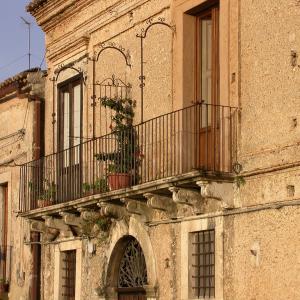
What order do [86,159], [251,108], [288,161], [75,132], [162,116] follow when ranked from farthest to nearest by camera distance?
[75,132]
[86,159]
[162,116]
[251,108]
[288,161]

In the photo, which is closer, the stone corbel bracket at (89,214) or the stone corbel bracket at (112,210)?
→ the stone corbel bracket at (112,210)

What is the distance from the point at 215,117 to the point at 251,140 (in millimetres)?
913

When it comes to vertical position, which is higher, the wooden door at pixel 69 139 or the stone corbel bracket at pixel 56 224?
the wooden door at pixel 69 139

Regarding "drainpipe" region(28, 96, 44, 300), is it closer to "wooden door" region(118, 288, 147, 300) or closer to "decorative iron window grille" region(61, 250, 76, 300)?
"decorative iron window grille" region(61, 250, 76, 300)

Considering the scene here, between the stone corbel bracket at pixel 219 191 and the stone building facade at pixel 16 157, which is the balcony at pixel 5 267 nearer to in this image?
the stone building facade at pixel 16 157

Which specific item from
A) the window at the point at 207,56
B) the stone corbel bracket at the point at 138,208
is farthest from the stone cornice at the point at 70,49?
the stone corbel bracket at the point at 138,208

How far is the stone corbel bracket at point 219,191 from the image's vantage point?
45.6 feet

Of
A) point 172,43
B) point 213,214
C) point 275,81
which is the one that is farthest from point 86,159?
point 275,81

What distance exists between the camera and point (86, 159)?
18266mm

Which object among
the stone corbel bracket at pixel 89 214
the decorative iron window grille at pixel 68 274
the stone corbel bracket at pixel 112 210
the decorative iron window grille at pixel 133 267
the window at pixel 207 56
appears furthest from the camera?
the decorative iron window grille at pixel 68 274

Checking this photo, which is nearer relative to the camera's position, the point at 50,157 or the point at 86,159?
the point at 86,159

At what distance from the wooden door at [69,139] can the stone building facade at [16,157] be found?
1222mm

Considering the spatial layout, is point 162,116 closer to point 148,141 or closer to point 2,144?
point 148,141

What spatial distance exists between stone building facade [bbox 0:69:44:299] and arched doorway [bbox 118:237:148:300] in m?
3.66
